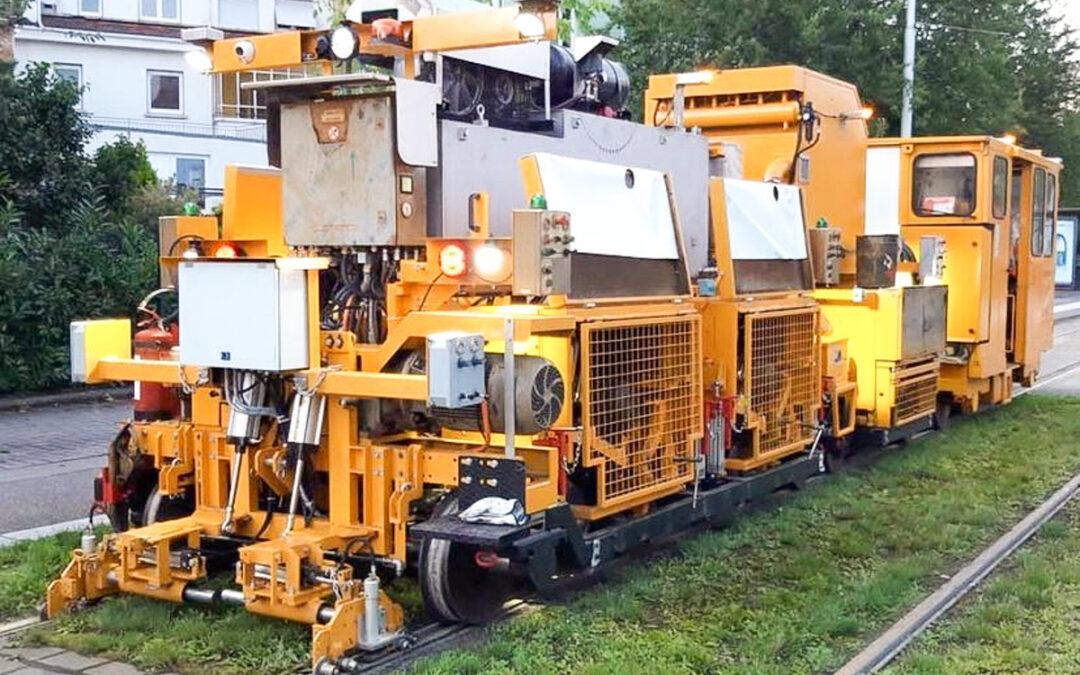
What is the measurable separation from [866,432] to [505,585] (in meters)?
4.68

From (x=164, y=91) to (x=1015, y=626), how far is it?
3289 centimetres

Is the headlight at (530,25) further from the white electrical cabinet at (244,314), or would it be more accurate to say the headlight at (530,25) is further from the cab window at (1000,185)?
the cab window at (1000,185)

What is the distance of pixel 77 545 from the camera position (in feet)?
23.6

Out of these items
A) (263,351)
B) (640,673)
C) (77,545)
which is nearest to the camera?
(640,673)

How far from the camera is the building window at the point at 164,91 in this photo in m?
35.3

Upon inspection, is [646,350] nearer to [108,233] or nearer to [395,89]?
[395,89]

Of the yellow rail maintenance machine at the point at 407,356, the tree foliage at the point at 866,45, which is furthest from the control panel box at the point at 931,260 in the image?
the tree foliage at the point at 866,45

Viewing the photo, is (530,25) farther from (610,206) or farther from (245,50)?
(245,50)

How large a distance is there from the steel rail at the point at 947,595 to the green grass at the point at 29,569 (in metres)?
3.77

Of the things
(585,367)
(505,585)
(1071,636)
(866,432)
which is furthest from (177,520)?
(866,432)

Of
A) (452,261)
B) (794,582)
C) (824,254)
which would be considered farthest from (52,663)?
(824,254)

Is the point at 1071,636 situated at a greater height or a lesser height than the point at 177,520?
lesser

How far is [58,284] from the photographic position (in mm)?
14258

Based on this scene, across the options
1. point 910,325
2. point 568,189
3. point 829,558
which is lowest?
point 829,558
